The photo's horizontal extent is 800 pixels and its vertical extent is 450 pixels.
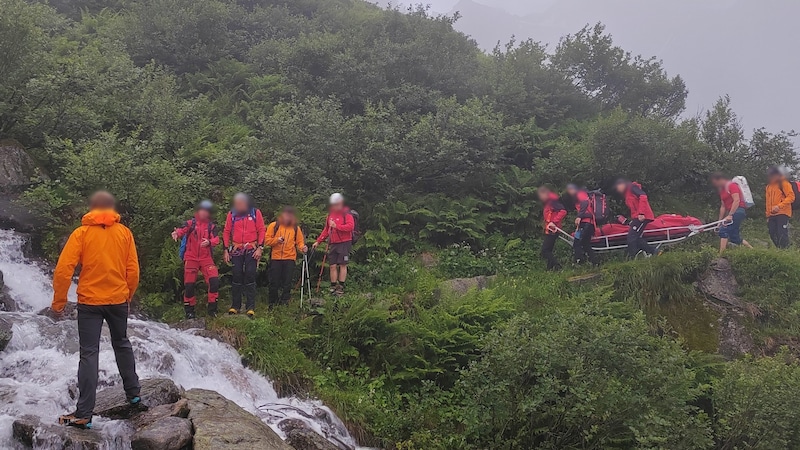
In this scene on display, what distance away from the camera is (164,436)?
5.68 meters

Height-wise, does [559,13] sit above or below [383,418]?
above

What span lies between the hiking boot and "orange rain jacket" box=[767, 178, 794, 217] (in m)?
13.4

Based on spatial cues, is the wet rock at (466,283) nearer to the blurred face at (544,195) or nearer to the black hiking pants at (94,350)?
the blurred face at (544,195)

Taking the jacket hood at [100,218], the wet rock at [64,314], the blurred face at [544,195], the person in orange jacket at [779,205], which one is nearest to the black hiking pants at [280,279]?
the wet rock at [64,314]

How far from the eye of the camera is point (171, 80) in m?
16.2

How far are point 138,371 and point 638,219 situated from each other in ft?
33.3

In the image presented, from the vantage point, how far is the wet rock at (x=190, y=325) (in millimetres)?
9074

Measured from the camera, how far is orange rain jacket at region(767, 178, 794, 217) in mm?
12508

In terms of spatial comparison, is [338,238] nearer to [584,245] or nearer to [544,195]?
[544,195]

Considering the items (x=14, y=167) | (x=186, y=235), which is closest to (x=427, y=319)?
(x=186, y=235)

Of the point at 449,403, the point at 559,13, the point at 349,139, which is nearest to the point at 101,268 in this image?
the point at 449,403

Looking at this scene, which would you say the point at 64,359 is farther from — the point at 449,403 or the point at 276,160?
the point at 276,160

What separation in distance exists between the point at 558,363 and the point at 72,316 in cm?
691

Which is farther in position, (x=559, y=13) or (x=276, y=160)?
(x=559, y=13)
